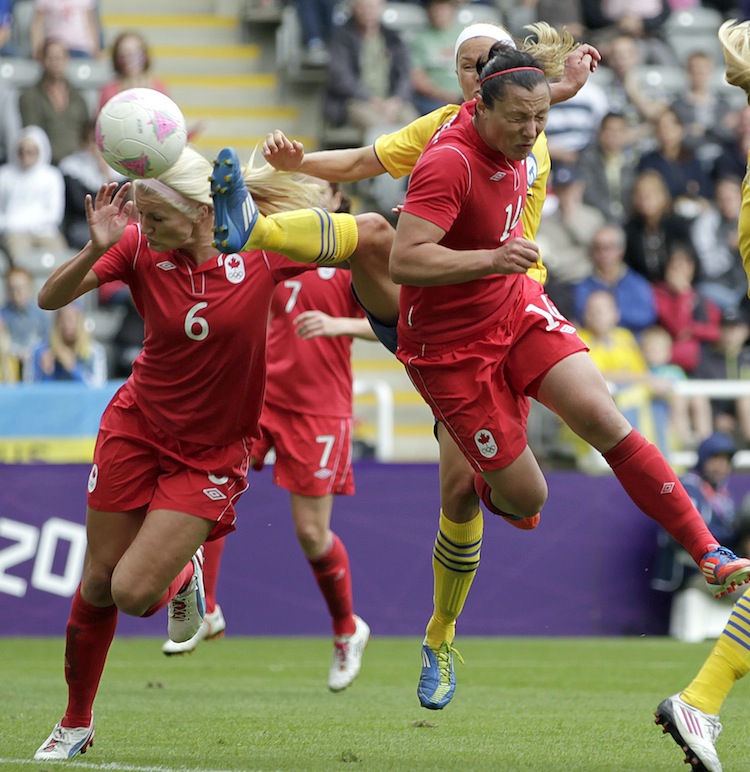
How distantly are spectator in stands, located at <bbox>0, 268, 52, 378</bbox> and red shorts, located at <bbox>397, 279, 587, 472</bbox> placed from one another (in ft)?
21.9

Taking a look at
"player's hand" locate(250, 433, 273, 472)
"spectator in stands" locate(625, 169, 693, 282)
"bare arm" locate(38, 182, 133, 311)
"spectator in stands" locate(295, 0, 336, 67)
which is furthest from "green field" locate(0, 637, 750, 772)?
"spectator in stands" locate(295, 0, 336, 67)

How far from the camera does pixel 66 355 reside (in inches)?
464

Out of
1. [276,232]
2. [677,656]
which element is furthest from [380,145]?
[677,656]

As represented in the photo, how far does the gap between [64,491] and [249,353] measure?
542 centimetres

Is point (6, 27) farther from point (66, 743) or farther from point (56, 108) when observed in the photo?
point (66, 743)

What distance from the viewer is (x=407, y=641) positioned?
36.0 feet

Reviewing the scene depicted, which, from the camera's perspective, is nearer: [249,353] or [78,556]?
[249,353]

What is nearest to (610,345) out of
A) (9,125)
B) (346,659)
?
(346,659)

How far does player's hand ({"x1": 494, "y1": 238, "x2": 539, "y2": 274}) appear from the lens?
521 cm

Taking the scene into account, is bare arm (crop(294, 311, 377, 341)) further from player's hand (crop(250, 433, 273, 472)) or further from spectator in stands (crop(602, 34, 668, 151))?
spectator in stands (crop(602, 34, 668, 151))

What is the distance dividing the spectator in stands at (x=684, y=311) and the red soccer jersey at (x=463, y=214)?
756 centimetres

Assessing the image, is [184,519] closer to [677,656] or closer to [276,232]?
[276,232]

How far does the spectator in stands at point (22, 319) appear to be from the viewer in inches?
470

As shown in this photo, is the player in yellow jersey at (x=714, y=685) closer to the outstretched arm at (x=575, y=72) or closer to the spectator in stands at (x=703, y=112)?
the outstretched arm at (x=575, y=72)
